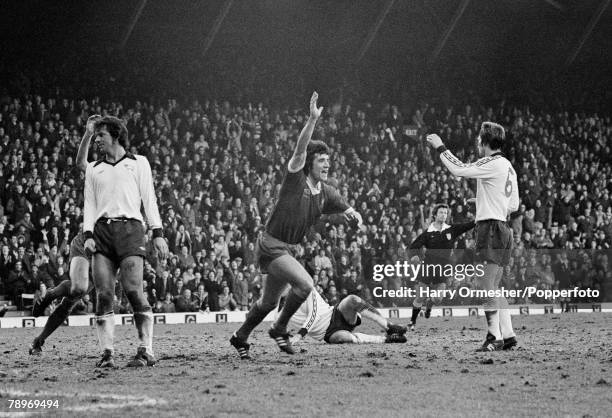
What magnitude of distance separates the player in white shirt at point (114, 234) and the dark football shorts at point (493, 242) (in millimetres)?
3780

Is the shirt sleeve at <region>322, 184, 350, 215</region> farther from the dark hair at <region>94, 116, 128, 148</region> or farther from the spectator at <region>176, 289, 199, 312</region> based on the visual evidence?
the spectator at <region>176, 289, 199, 312</region>

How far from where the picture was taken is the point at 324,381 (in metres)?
7.37

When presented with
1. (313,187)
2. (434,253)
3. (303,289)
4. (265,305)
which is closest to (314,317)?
(265,305)

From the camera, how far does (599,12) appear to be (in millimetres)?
40031

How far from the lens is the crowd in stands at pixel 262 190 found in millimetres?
21047

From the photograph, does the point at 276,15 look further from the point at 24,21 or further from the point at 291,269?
the point at 291,269

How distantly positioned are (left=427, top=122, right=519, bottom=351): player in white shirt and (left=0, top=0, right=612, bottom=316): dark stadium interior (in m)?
→ 11.5

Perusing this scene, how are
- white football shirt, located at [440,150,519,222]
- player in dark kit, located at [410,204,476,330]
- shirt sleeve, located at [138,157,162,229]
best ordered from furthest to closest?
player in dark kit, located at [410,204,476,330] → white football shirt, located at [440,150,519,222] → shirt sleeve, located at [138,157,162,229]

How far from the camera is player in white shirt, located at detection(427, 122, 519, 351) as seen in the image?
1039 cm

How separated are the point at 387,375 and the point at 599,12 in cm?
3585

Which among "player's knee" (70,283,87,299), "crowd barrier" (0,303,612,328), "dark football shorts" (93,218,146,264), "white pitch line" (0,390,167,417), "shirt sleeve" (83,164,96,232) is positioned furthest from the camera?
"crowd barrier" (0,303,612,328)

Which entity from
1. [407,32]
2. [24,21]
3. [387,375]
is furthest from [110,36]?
[387,375]

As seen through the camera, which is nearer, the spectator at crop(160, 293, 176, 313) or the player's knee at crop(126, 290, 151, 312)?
the player's knee at crop(126, 290, 151, 312)

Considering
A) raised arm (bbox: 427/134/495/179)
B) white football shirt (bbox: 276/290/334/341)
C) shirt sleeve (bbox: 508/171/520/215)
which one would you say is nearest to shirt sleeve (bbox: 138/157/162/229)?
white football shirt (bbox: 276/290/334/341)
